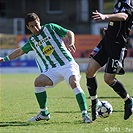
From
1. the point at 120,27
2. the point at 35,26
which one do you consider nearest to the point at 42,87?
the point at 35,26

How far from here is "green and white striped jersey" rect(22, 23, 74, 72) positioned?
26.6 ft

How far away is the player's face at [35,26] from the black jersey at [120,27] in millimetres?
1082

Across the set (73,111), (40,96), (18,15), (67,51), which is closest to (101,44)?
(67,51)

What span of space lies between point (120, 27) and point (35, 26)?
1.31 meters

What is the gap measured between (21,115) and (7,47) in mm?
19310

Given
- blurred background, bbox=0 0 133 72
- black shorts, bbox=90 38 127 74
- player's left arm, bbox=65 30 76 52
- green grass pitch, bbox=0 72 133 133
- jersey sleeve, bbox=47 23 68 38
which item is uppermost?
jersey sleeve, bbox=47 23 68 38

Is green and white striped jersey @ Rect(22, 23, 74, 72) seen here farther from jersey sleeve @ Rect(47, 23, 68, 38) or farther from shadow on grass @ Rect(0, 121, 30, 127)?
shadow on grass @ Rect(0, 121, 30, 127)

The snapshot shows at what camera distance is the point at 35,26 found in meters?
8.01

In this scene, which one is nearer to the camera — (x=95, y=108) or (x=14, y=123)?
(x=14, y=123)

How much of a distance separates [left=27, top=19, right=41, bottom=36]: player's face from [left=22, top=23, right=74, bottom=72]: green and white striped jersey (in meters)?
0.08

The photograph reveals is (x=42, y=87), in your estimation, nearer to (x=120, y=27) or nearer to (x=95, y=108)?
(x=95, y=108)

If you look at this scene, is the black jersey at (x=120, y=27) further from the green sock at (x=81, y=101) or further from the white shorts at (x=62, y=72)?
the green sock at (x=81, y=101)

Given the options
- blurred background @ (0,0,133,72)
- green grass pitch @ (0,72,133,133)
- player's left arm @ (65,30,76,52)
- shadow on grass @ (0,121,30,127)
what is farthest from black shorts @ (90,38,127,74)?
blurred background @ (0,0,133,72)

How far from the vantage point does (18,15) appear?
3947 centimetres
